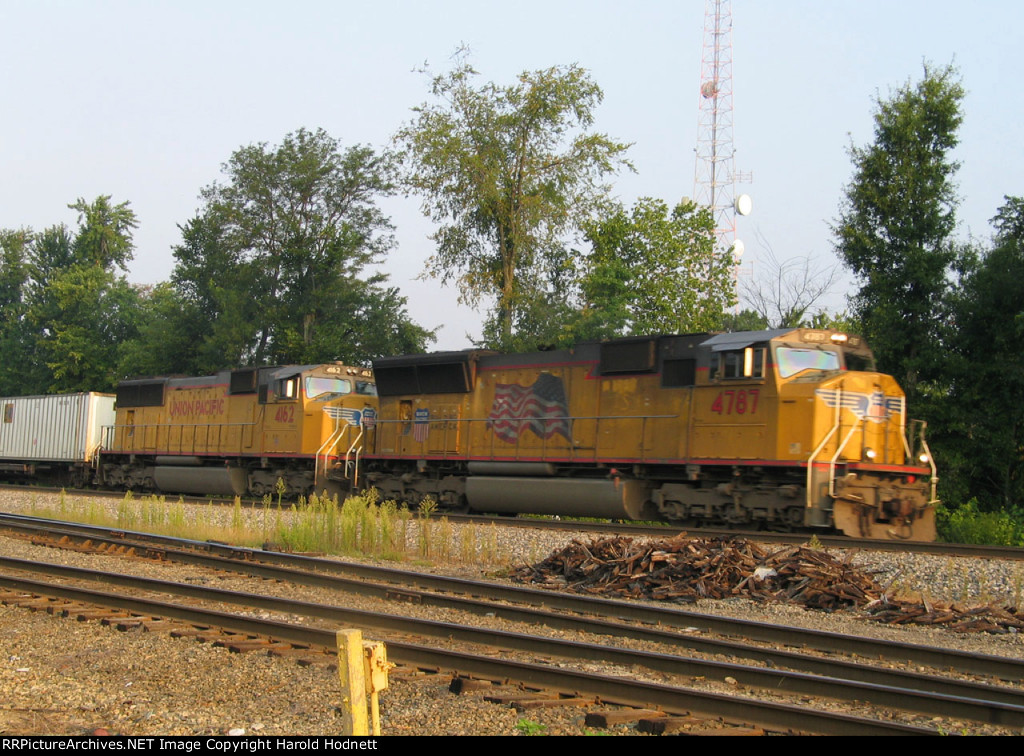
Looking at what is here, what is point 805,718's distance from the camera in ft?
17.7

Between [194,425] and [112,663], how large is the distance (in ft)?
65.2

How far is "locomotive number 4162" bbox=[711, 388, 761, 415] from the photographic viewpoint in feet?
49.6

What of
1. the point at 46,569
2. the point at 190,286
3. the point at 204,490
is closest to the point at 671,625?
the point at 46,569

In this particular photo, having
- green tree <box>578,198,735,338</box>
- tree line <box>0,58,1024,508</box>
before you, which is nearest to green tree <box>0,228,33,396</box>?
tree line <box>0,58,1024,508</box>

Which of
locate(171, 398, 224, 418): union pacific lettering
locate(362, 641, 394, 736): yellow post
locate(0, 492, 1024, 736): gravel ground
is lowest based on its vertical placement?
locate(0, 492, 1024, 736): gravel ground

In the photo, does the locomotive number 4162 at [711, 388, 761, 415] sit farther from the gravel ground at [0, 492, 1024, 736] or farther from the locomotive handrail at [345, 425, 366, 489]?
the locomotive handrail at [345, 425, 366, 489]

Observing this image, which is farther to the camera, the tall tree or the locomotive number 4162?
the tall tree

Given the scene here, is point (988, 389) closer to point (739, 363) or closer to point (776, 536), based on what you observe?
point (739, 363)

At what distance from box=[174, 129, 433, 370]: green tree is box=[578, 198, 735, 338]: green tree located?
36.2 ft

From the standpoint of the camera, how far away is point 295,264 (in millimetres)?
39812

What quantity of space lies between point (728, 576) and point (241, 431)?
650 inches

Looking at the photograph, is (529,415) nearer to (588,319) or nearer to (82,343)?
(588,319)

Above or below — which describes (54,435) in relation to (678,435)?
below

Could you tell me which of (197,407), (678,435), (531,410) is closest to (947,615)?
(678,435)
